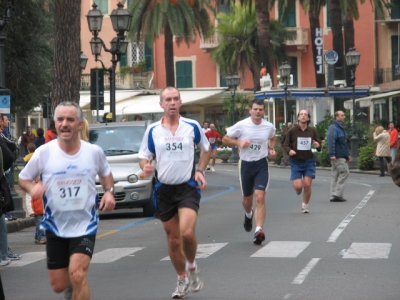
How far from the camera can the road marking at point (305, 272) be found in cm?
1005

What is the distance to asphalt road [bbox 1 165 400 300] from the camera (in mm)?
9664

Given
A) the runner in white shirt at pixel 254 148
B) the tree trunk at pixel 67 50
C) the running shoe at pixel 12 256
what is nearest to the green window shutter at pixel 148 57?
the tree trunk at pixel 67 50

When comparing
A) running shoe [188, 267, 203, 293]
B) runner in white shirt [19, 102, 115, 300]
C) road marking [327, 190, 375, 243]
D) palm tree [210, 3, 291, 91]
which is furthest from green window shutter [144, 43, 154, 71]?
runner in white shirt [19, 102, 115, 300]

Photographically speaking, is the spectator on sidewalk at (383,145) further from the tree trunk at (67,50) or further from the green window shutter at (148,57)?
the green window shutter at (148,57)

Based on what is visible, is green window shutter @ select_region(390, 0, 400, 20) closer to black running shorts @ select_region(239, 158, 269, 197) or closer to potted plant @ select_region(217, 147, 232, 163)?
potted plant @ select_region(217, 147, 232, 163)

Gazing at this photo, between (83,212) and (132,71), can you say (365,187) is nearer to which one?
(83,212)

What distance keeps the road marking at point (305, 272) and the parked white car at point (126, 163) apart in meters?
6.73

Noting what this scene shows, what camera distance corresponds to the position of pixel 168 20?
5103cm

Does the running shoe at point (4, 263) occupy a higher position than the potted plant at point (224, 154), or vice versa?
the running shoe at point (4, 263)

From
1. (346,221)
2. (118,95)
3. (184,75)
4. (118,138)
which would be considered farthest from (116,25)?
(184,75)

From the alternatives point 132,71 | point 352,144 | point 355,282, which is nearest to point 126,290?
point 355,282

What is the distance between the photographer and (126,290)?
32.1ft

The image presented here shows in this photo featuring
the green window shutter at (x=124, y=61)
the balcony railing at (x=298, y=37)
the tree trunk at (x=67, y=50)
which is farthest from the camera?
the green window shutter at (x=124, y=61)

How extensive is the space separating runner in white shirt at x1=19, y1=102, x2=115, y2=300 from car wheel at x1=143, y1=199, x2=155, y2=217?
36.6 ft
